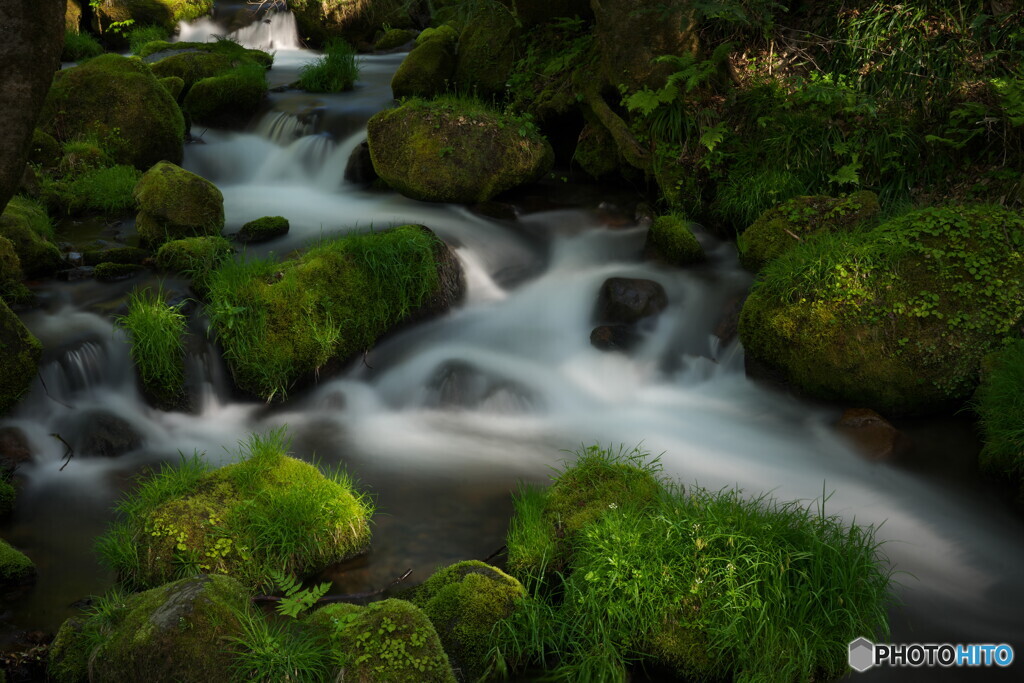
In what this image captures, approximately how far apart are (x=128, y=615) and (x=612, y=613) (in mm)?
2191

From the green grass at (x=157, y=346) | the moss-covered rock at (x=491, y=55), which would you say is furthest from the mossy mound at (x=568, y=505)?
the moss-covered rock at (x=491, y=55)

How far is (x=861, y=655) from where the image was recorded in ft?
12.5

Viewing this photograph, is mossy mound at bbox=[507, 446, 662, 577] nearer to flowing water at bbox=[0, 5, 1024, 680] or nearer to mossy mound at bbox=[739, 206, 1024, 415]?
flowing water at bbox=[0, 5, 1024, 680]

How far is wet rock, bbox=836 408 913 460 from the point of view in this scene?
558cm

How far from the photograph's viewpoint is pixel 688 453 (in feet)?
18.8

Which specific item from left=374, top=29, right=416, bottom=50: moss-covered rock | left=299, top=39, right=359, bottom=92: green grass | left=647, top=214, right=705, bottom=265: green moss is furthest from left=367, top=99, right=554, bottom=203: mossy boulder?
left=374, top=29, right=416, bottom=50: moss-covered rock

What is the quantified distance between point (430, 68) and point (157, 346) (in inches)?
236

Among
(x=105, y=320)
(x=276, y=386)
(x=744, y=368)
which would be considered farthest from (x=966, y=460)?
(x=105, y=320)

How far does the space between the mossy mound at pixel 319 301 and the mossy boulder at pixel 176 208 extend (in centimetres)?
134

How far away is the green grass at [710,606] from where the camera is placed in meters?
3.69

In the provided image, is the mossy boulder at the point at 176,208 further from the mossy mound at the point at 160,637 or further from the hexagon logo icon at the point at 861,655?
the hexagon logo icon at the point at 861,655

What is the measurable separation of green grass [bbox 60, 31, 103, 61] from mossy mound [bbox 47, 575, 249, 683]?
13.3 meters

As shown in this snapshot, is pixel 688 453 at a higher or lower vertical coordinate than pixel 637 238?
lower

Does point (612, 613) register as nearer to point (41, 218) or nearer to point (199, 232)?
point (199, 232)
